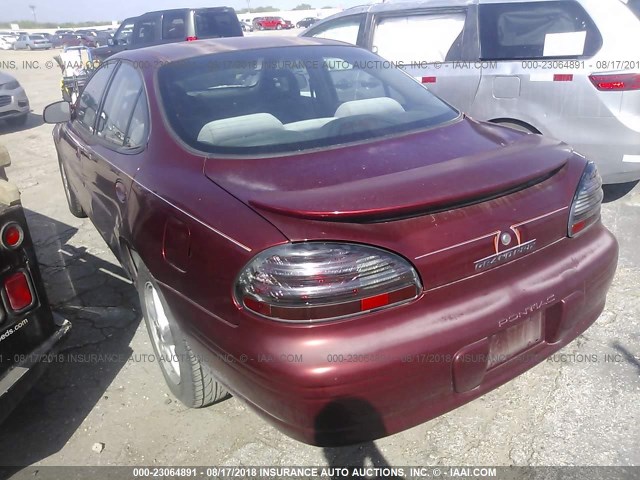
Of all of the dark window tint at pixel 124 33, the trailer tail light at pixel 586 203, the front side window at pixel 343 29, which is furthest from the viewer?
the dark window tint at pixel 124 33

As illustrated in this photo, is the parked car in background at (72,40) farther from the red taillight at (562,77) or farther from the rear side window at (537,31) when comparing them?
the red taillight at (562,77)

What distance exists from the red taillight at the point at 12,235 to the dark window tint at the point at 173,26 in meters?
10.00

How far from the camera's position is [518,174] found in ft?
6.39

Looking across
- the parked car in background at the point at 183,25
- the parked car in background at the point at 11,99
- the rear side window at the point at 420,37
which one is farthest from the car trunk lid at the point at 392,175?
the parked car in background at the point at 183,25

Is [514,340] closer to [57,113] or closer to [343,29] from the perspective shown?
[57,113]

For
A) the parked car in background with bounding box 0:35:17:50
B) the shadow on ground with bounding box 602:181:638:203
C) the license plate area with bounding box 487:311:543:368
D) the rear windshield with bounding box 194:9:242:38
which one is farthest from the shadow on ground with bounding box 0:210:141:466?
the parked car in background with bounding box 0:35:17:50

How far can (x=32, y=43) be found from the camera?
39062 millimetres

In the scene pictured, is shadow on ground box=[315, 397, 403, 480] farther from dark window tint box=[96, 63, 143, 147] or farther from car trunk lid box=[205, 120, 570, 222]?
dark window tint box=[96, 63, 143, 147]

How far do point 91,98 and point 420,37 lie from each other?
3127mm

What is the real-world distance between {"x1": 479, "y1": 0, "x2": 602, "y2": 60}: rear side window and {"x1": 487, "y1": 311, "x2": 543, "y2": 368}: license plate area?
3.17 m

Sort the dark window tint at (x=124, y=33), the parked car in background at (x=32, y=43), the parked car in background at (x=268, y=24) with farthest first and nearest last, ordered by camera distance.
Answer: the parked car in background at (x=268, y=24), the parked car in background at (x=32, y=43), the dark window tint at (x=124, y=33)

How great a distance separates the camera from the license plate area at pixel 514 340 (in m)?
1.92

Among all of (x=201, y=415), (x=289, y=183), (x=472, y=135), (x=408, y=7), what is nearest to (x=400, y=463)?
(x=201, y=415)

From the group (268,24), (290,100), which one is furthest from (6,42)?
(290,100)
